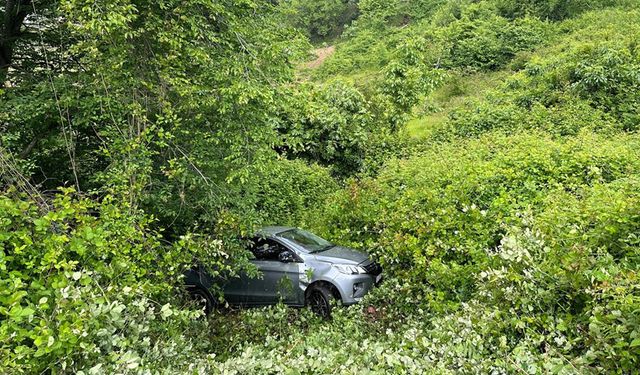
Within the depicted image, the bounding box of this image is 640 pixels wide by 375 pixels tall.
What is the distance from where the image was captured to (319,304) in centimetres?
688

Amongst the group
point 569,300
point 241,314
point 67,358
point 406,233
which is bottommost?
point 241,314

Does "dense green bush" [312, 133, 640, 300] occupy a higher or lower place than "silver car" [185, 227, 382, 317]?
higher

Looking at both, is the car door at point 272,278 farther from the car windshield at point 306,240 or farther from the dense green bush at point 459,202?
the dense green bush at point 459,202

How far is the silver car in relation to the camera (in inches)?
267

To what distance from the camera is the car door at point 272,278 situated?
277 inches

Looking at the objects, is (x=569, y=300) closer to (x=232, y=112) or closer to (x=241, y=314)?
(x=241, y=314)

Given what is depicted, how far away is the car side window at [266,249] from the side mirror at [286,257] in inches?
2.9

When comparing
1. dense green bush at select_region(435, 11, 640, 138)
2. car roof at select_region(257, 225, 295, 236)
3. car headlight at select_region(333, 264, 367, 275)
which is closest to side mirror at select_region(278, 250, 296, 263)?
car roof at select_region(257, 225, 295, 236)

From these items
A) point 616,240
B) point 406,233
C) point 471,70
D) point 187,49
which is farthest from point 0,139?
point 471,70

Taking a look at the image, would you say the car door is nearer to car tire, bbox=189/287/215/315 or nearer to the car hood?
the car hood

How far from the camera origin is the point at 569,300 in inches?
141

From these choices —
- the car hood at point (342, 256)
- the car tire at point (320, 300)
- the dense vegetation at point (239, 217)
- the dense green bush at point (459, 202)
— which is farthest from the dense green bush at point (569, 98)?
the car tire at point (320, 300)

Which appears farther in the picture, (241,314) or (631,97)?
(631,97)

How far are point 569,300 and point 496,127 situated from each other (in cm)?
1073
